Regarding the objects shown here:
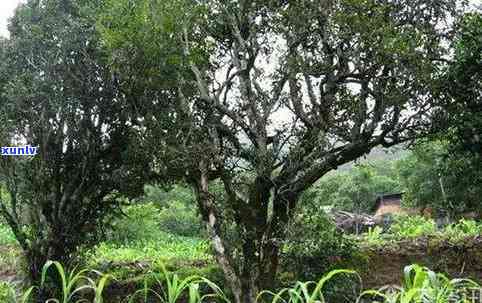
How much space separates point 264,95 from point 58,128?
3.26m

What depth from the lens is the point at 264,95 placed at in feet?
28.5

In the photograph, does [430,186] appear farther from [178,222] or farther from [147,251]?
[147,251]

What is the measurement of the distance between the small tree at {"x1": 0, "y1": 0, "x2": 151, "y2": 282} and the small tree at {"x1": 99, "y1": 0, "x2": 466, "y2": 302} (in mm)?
1186

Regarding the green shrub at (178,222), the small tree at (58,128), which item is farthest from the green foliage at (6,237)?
the small tree at (58,128)

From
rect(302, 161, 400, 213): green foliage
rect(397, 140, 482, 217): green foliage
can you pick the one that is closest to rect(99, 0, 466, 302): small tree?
rect(397, 140, 482, 217): green foliage

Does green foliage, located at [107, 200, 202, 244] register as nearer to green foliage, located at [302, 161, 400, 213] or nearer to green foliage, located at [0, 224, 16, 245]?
green foliage, located at [0, 224, 16, 245]

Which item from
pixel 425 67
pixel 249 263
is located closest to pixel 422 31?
pixel 425 67

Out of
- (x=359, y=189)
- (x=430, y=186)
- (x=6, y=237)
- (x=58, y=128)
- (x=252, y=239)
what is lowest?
(x=6, y=237)

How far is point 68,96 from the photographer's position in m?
9.32

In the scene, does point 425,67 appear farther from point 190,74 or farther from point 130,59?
point 130,59

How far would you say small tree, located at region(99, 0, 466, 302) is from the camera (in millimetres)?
7863

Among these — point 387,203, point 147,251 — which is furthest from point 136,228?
point 387,203

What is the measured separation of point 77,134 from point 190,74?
7.64ft

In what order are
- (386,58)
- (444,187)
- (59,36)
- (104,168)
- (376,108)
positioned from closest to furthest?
(386,58) < (376,108) < (59,36) < (104,168) < (444,187)
